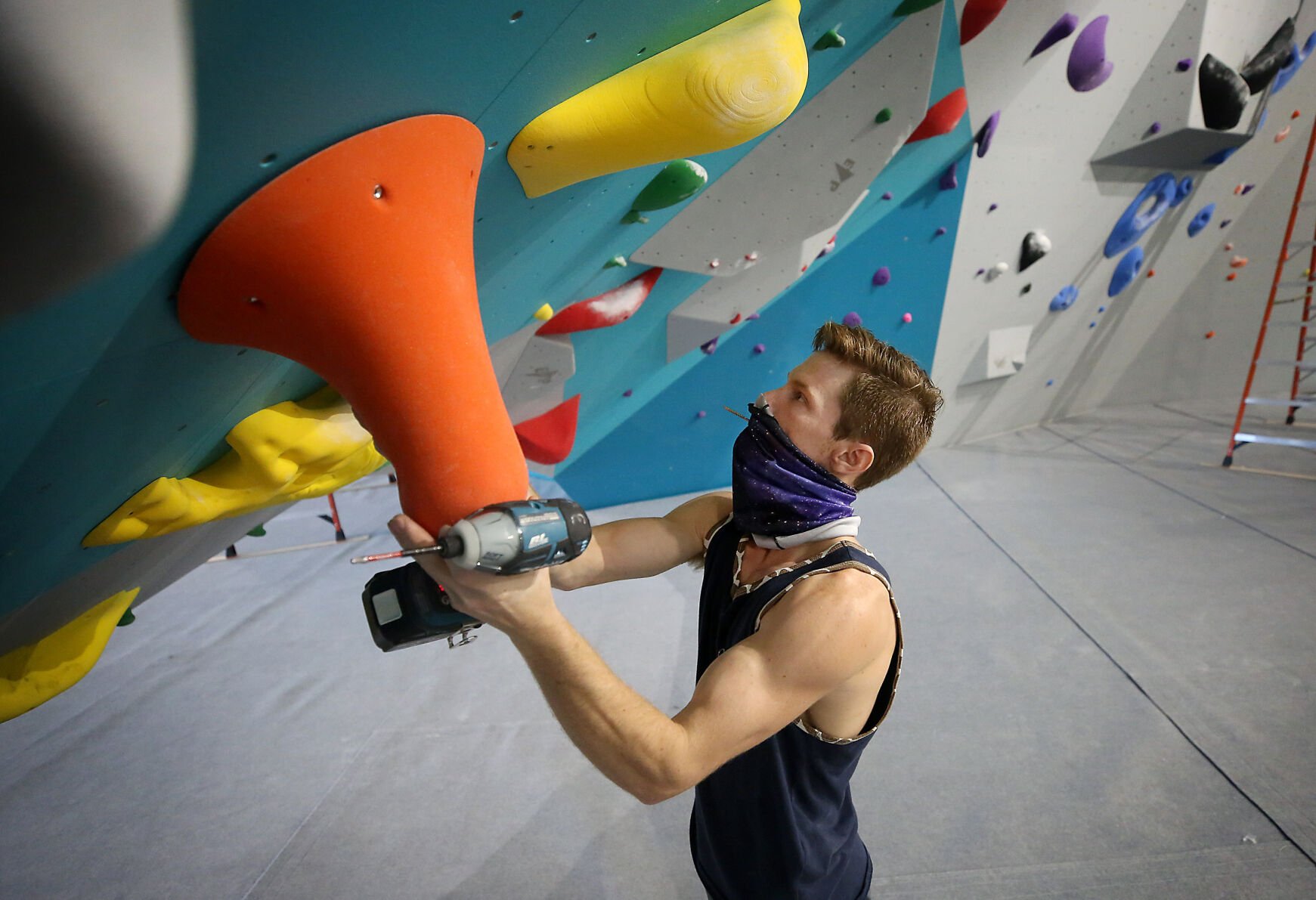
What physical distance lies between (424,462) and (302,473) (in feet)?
2.26

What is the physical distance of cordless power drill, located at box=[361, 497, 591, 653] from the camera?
69 centimetres

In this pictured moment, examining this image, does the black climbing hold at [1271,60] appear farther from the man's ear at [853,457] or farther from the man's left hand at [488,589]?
the man's left hand at [488,589]

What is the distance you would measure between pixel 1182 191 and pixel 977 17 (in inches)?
125

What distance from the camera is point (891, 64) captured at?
1986mm

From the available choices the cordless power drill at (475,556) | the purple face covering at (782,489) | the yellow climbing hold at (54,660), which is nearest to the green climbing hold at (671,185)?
the purple face covering at (782,489)

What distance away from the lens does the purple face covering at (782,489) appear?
1.04 metres

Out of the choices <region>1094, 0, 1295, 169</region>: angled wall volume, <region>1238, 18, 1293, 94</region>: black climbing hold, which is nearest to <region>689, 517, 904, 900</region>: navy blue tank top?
<region>1094, 0, 1295, 169</region>: angled wall volume

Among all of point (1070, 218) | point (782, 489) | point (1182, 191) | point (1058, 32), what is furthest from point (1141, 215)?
point (782, 489)

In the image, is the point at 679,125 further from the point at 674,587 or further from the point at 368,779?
the point at 674,587

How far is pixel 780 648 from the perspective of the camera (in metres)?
0.89

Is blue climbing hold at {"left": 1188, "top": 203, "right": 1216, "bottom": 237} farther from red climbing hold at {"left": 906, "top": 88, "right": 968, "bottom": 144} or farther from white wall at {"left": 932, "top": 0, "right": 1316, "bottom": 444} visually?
red climbing hold at {"left": 906, "top": 88, "right": 968, "bottom": 144}

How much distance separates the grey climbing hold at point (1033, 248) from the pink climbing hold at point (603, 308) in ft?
8.72

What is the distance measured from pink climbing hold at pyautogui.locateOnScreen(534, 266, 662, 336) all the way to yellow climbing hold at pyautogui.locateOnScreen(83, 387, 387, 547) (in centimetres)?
134

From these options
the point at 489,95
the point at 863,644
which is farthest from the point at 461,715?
the point at 489,95
